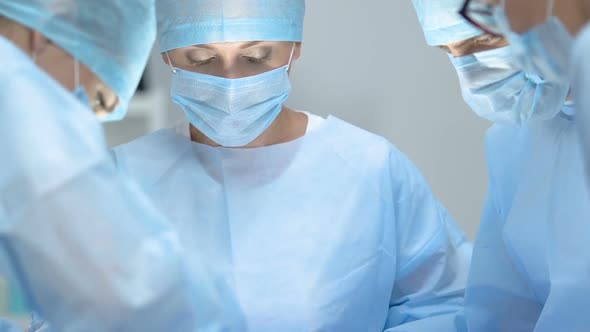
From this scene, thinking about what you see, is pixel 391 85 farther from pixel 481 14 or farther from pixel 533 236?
pixel 481 14

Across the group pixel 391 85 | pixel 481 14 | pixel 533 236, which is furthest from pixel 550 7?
pixel 391 85

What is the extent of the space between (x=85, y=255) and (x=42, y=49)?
1.10ft

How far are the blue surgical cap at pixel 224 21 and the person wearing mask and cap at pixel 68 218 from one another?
57 centimetres

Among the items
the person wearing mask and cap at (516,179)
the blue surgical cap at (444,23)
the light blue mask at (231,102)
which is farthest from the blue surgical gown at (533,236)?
the light blue mask at (231,102)

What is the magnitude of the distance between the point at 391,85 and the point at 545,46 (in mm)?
1145

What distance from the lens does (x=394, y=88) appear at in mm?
2293

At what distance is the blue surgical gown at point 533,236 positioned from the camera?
146cm

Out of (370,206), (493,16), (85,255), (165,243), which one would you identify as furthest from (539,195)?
(85,255)

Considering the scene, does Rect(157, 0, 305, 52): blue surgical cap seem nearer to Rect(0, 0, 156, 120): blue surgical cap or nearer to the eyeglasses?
Rect(0, 0, 156, 120): blue surgical cap

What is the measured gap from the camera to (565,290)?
145 centimetres

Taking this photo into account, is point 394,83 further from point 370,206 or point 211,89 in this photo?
point 211,89

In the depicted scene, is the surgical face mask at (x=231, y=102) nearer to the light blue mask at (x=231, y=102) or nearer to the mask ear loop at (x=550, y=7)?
the light blue mask at (x=231, y=102)

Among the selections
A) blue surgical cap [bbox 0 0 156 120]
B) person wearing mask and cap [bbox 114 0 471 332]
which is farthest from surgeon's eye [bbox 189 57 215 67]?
blue surgical cap [bbox 0 0 156 120]

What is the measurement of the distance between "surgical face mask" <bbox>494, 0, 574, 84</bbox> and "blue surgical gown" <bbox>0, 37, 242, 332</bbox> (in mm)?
613
